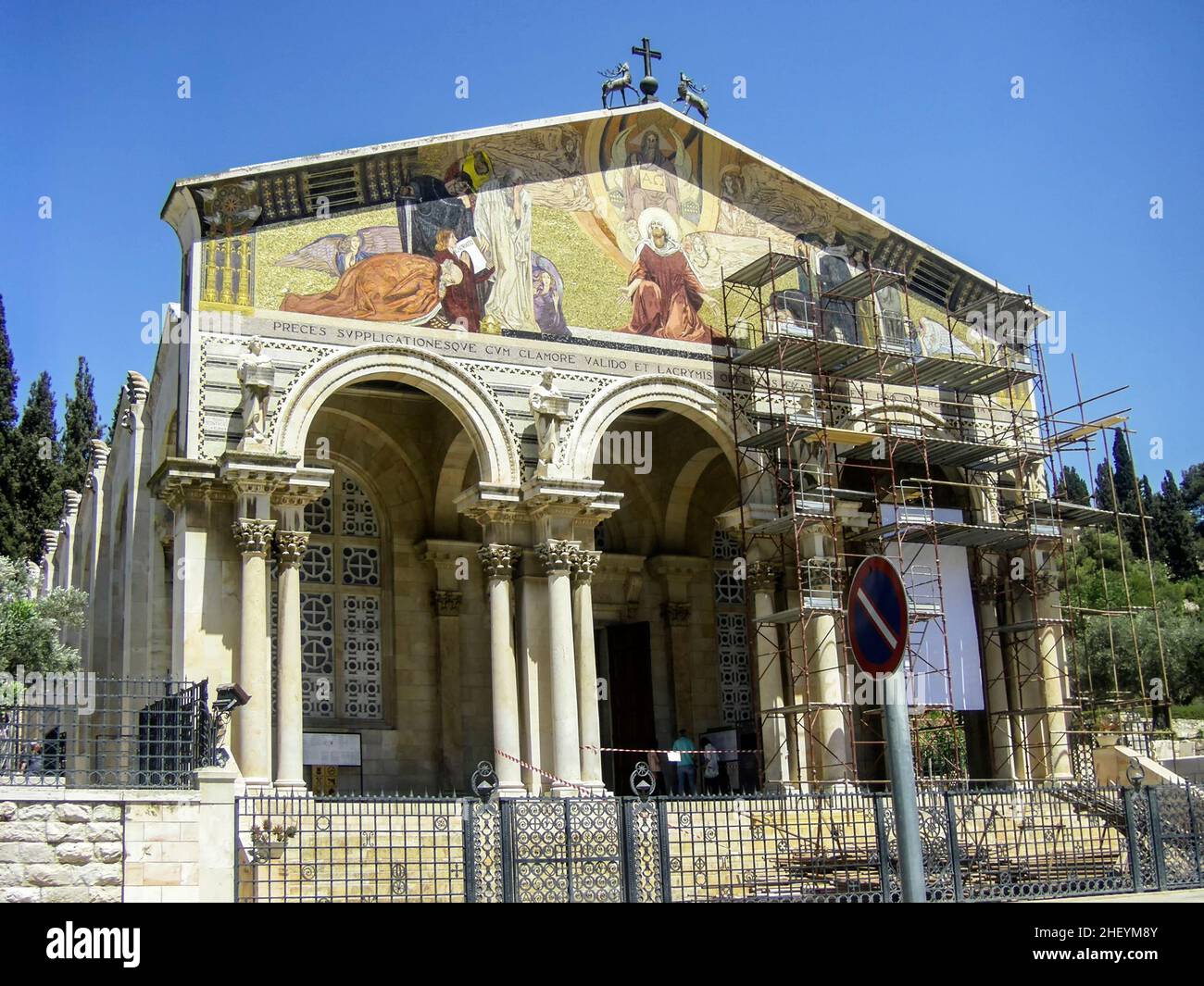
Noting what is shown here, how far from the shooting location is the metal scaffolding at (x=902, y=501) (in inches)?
920

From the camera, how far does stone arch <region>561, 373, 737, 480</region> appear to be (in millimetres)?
22391

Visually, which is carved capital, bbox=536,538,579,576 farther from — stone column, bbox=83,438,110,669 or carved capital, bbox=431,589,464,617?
stone column, bbox=83,438,110,669

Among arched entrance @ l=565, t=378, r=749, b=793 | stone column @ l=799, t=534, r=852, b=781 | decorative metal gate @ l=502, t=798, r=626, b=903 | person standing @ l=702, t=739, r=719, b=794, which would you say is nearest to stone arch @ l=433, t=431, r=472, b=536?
arched entrance @ l=565, t=378, r=749, b=793

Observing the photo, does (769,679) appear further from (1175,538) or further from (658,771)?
(1175,538)

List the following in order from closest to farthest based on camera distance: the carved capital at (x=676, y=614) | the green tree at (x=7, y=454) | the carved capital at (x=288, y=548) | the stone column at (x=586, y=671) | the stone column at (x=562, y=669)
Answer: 1. the carved capital at (x=288, y=548)
2. the stone column at (x=562, y=669)
3. the stone column at (x=586, y=671)
4. the carved capital at (x=676, y=614)
5. the green tree at (x=7, y=454)

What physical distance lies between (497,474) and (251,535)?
13.0 ft

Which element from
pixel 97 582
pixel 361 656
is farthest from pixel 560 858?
pixel 97 582

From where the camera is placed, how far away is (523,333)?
22.6 metres

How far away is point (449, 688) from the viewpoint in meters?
25.1

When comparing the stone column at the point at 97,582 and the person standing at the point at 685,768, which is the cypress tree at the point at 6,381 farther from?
the person standing at the point at 685,768

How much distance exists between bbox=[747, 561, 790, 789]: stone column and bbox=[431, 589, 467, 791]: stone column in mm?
5210

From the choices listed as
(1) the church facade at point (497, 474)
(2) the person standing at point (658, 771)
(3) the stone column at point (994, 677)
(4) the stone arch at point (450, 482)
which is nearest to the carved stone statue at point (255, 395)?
(1) the church facade at point (497, 474)

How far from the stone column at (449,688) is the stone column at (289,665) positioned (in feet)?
15.3

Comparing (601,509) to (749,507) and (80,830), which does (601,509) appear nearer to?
(749,507)
